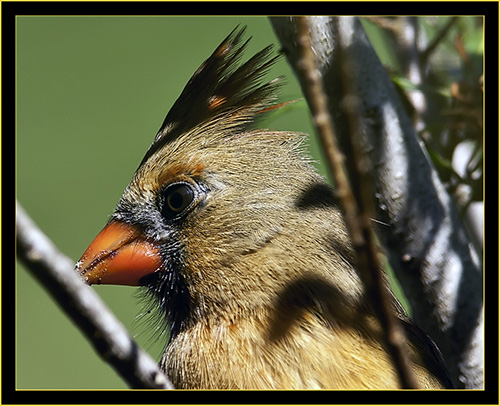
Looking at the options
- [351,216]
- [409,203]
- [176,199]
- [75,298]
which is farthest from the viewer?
[176,199]

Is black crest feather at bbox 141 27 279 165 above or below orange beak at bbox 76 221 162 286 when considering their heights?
above

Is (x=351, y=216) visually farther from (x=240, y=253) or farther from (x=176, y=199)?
(x=176, y=199)

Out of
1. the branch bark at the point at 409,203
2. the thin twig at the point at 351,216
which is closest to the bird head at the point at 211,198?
the branch bark at the point at 409,203

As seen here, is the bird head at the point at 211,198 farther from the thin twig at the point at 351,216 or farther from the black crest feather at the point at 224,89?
the thin twig at the point at 351,216

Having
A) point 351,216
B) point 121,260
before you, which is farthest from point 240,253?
point 351,216

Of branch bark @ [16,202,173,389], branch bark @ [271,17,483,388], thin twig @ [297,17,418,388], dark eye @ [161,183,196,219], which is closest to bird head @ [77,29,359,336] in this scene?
dark eye @ [161,183,196,219]

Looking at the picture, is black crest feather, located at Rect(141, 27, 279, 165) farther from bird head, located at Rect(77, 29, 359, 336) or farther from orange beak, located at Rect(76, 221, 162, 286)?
orange beak, located at Rect(76, 221, 162, 286)
